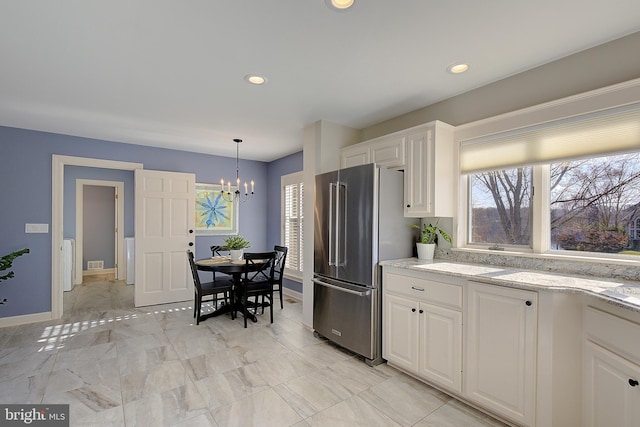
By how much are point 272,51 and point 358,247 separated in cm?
182

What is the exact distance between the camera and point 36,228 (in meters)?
3.91

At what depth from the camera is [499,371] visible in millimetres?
1882

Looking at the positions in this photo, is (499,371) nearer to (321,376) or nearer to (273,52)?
(321,376)

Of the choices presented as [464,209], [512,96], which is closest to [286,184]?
[464,209]

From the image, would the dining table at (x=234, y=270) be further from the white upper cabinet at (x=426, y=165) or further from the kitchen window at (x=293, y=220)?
the white upper cabinet at (x=426, y=165)

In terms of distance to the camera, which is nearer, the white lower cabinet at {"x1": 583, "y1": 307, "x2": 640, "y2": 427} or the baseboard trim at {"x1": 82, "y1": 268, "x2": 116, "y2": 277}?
the white lower cabinet at {"x1": 583, "y1": 307, "x2": 640, "y2": 427}

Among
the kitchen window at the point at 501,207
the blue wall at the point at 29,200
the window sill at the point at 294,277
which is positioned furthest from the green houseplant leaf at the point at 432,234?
the blue wall at the point at 29,200

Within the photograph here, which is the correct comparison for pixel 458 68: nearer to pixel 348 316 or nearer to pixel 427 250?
pixel 427 250

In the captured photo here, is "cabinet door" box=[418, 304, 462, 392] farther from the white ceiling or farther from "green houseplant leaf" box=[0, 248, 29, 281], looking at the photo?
"green houseplant leaf" box=[0, 248, 29, 281]

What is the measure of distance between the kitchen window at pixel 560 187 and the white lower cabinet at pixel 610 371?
0.76 metres

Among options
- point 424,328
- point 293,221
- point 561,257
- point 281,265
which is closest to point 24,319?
point 281,265

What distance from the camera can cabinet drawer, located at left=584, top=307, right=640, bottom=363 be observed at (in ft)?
4.45

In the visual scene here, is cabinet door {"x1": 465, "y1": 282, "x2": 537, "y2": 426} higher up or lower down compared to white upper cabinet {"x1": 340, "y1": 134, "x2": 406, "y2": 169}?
lower down

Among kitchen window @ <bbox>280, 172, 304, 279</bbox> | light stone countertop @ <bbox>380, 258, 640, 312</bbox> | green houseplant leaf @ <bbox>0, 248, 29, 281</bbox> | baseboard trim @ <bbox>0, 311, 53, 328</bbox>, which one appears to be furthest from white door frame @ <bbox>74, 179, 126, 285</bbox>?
light stone countertop @ <bbox>380, 258, 640, 312</bbox>
